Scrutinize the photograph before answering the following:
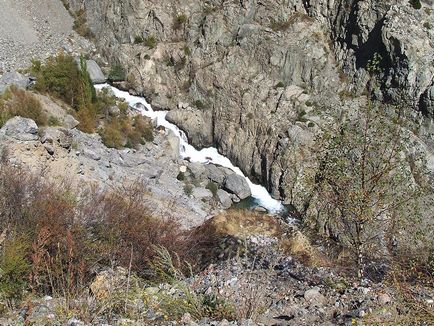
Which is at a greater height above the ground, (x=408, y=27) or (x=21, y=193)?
(x=408, y=27)

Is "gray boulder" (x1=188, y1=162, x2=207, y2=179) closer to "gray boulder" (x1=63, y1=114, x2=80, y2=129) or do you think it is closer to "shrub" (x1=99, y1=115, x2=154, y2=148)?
"shrub" (x1=99, y1=115, x2=154, y2=148)

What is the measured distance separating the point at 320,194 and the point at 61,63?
24.5 metres

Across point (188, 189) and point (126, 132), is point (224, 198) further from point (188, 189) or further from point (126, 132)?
point (126, 132)

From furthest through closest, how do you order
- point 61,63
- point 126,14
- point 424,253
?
point 126,14 → point 61,63 → point 424,253

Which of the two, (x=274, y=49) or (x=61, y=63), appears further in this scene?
(x=274, y=49)

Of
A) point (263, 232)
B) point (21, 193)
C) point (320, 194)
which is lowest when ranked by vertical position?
point (263, 232)

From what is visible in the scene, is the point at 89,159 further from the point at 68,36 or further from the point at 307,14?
the point at 307,14

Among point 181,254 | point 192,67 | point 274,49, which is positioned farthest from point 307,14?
point 181,254

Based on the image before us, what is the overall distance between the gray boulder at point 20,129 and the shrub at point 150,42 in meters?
18.3

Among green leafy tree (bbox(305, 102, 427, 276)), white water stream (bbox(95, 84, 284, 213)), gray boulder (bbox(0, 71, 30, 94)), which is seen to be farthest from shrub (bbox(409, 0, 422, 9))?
gray boulder (bbox(0, 71, 30, 94))

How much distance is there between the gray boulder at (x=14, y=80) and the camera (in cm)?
2544

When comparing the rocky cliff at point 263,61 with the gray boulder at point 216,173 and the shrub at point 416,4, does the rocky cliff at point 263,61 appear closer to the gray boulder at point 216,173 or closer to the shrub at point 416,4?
the shrub at point 416,4

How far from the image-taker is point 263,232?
53.6 feet

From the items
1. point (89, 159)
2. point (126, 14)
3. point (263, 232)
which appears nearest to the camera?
point (263, 232)
